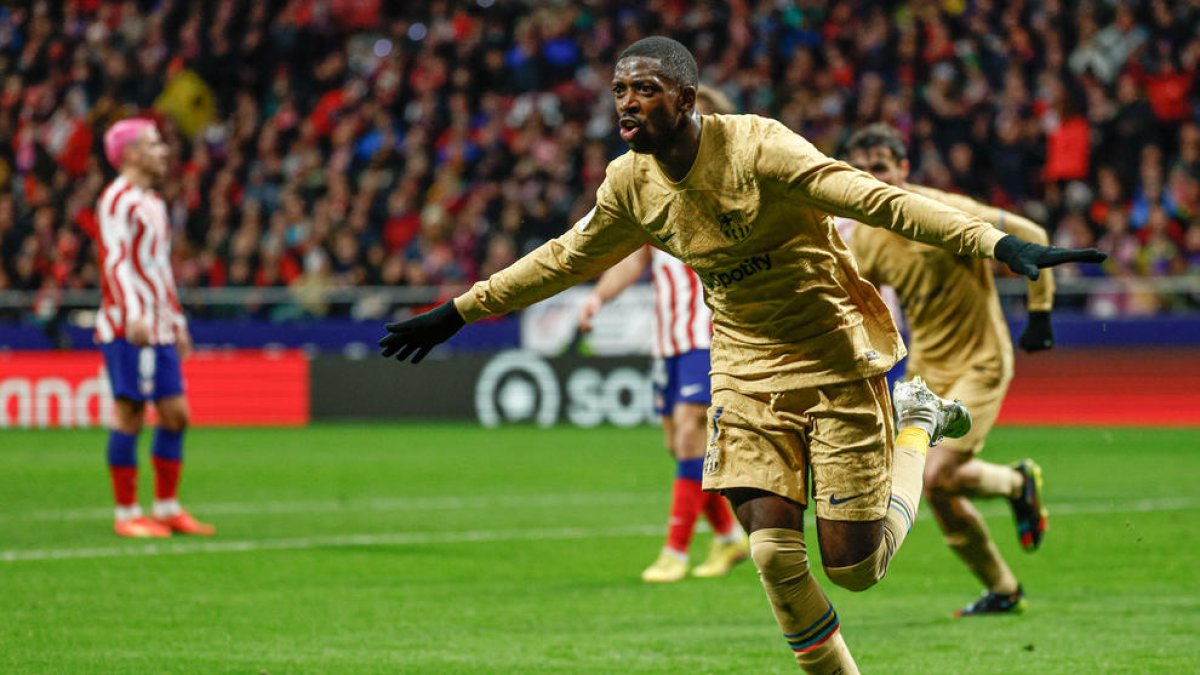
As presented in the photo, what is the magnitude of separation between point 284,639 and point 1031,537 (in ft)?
12.4

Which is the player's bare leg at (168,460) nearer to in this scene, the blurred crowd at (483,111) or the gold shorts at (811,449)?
the gold shorts at (811,449)

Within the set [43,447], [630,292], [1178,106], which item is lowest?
[43,447]

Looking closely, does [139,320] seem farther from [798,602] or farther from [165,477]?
[798,602]

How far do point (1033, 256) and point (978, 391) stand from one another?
372 cm

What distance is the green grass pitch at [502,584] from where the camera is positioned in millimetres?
6953

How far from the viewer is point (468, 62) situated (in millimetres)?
25172

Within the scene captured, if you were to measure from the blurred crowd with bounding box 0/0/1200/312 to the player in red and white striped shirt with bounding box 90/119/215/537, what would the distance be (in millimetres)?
10419

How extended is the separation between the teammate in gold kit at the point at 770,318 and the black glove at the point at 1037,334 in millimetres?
2493

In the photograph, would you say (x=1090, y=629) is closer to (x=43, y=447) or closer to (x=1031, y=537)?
(x=1031, y=537)

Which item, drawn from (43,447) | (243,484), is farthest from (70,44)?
(243,484)

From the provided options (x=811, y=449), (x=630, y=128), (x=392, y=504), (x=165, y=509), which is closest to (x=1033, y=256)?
(x=811, y=449)

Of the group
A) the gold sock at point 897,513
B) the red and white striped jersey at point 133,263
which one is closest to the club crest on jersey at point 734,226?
the gold sock at point 897,513

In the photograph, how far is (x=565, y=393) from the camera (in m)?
20.6

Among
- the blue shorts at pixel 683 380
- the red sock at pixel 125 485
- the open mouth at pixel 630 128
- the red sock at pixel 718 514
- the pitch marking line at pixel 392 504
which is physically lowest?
the pitch marking line at pixel 392 504
